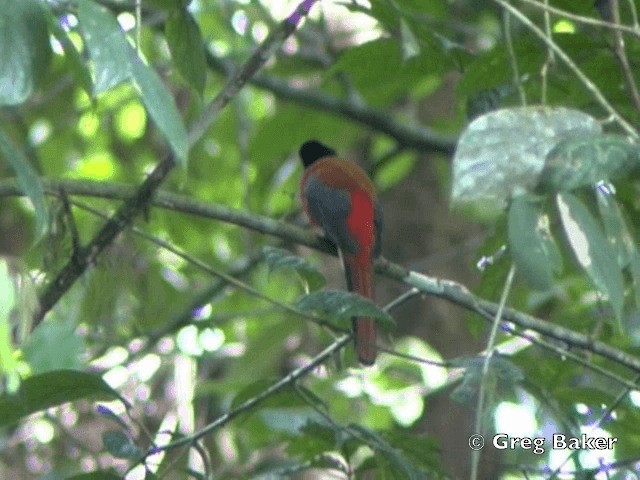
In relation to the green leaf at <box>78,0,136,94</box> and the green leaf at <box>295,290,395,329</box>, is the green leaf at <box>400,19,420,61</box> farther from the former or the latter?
the green leaf at <box>78,0,136,94</box>

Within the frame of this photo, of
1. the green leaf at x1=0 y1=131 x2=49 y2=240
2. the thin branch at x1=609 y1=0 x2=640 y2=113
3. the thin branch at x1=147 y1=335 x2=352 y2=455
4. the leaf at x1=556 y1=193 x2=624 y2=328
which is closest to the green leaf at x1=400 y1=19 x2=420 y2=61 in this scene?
the thin branch at x1=609 y1=0 x2=640 y2=113

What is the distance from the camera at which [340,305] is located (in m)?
3.10

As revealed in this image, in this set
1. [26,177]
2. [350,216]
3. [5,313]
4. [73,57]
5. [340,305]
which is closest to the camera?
[5,313]

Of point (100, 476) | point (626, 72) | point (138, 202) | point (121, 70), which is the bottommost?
point (100, 476)

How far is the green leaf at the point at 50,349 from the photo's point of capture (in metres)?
2.43

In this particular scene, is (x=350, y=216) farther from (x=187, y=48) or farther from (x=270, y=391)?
(x=187, y=48)

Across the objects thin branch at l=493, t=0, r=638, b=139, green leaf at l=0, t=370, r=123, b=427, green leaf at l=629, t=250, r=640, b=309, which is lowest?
green leaf at l=0, t=370, r=123, b=427

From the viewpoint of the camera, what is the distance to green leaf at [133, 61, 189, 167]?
1.94 metres

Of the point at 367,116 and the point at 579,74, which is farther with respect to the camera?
the point at 367,116

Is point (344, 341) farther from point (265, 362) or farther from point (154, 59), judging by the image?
point (154, 59)

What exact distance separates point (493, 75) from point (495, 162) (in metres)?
1.74

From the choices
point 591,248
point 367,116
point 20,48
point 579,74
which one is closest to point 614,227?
point 591,248

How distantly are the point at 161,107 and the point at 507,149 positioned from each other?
20.1 inches

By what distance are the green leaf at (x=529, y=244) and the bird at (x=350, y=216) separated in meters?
1.66
